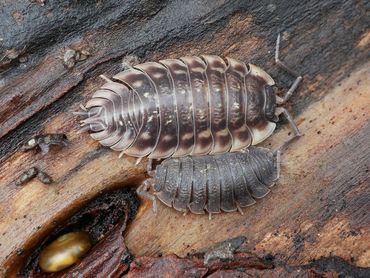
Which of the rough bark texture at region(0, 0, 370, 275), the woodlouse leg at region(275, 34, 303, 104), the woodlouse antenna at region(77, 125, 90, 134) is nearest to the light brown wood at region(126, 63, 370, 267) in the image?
the rough bark texture at region(0, 0, 370, 275)

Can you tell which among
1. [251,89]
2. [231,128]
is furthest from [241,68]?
[231,128]

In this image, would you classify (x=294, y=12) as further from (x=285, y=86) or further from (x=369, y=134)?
(x=369, y=134)

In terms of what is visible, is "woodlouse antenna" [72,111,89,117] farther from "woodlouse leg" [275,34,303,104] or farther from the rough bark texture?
"woodlouse leg" [275,34,303,104]

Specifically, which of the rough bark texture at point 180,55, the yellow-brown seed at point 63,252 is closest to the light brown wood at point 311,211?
the rough bark texture at point 180,55

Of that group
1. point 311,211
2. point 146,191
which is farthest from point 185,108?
point 311,211

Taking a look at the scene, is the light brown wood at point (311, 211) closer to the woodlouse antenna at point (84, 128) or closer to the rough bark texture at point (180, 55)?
the rough bark texture at point (180, 55)

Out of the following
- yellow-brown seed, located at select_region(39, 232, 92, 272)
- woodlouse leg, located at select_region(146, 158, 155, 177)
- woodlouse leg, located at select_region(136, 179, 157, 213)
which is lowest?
yellow-brown seed, located at select_region(39, 232, 92, 272)

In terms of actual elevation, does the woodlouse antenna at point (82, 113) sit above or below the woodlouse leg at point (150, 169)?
above
